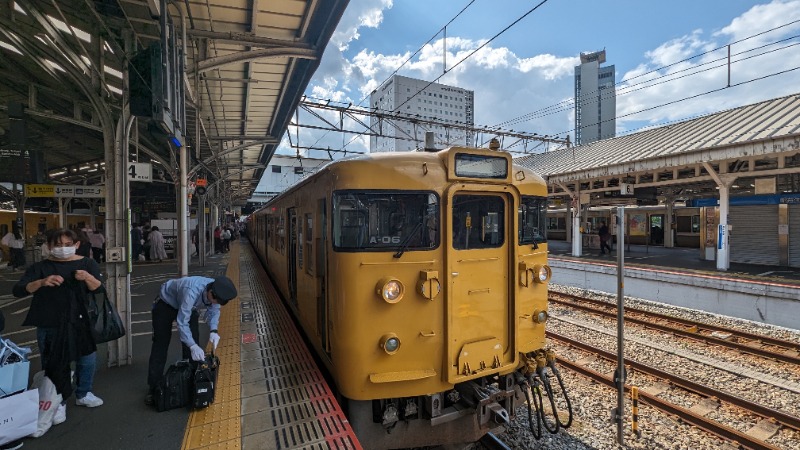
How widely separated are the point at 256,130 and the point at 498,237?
33.2 feet

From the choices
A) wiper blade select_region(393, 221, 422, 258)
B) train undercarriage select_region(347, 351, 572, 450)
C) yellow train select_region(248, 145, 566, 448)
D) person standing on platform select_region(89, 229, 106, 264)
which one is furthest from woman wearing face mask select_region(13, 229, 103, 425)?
person standing on platform select_region(89, 229, 106, 264)

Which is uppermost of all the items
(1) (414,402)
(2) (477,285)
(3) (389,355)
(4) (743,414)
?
(2) (477,285)

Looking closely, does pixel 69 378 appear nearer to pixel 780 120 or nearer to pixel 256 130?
pixel 256 130

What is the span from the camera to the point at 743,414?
16.0 feet

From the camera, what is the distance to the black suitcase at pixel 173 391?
11.6 ft

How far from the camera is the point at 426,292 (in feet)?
10.7

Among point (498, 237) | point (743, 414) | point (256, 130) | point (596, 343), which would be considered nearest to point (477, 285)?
point (498, 237)

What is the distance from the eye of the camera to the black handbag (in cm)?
354

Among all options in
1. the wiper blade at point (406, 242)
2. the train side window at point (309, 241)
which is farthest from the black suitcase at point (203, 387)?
the wiper blade at point (406, 242)

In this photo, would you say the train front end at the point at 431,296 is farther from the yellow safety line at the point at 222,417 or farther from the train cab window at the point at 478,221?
the yellow safety line at the point at 222,417

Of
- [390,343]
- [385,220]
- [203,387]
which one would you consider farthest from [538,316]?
[203,387]

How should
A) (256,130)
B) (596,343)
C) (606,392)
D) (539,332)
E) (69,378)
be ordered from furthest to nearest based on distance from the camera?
1. (256,130)
2. (596,343)
3. (606,392)
4. (539,332)
5. (69,378)

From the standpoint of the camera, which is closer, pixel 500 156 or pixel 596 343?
pixel 500 156

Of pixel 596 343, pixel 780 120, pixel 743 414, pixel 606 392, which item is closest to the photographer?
pixel 743 414
